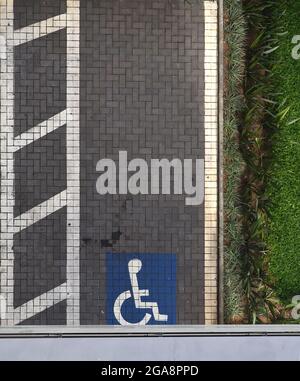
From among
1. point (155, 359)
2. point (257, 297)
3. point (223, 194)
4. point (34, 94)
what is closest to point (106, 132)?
point (34, 94)

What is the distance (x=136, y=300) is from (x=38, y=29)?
3450mm

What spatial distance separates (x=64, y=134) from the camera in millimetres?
7660

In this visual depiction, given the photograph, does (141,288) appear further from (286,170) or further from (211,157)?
(286,170)

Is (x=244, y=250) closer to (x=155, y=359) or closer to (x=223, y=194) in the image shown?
(x=223, y=194)

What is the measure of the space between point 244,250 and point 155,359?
8.96 feet

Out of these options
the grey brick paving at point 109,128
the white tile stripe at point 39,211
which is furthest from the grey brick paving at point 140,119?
the white tile stripe at point 39,211

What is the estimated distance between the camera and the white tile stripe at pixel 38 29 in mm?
7598

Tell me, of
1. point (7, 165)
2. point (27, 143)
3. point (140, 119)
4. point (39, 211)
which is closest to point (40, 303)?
point (39, 211)

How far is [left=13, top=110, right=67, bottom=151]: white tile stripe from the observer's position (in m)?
7.64

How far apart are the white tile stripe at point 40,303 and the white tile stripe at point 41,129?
178cm

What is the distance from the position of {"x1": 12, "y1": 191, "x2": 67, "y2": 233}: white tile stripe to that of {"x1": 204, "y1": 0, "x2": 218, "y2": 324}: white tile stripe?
1.75 metres

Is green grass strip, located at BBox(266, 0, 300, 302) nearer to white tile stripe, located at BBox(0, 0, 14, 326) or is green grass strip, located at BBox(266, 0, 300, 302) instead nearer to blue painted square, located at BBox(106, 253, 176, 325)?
blue painted square, located at BBox(106, 253, 176, 325)
